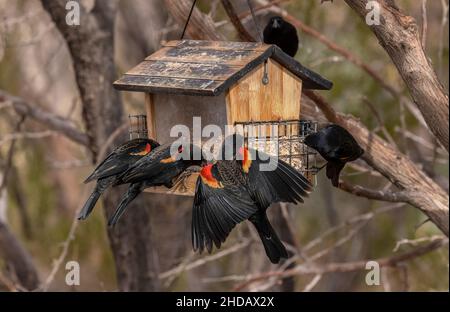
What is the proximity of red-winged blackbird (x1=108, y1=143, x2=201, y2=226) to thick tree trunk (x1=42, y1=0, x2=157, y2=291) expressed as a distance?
6.19 ft

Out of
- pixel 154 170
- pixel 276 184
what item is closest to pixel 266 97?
pixel 276 184

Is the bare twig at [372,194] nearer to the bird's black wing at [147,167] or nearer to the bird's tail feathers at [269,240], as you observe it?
the bird's tail feathers at [269,240]

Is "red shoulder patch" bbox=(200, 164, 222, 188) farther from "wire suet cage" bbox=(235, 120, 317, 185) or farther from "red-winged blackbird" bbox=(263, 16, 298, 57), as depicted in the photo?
"red-winged blackbird" bbox=(263, 16, 298, 57)

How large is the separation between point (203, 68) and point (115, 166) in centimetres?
55

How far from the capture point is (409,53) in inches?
117

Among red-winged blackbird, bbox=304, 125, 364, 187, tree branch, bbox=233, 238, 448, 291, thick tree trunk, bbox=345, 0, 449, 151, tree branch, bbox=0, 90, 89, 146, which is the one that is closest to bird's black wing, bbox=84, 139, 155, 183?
red-winged blackbird, bbox=304, 125, 364, 187

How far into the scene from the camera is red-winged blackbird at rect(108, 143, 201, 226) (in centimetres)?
293

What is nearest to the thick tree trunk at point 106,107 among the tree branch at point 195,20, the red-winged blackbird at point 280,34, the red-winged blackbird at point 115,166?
the tree branch at point 195,20

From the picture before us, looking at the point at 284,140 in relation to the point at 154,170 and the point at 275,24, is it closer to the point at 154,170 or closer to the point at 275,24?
the point at 154,170

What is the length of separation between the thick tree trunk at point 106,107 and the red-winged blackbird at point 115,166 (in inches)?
66.8

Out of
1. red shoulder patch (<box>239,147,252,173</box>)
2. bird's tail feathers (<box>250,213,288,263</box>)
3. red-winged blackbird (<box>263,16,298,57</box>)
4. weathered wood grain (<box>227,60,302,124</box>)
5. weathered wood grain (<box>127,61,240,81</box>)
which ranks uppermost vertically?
red-winged blackbird (<box>263,16,298,57</box>)

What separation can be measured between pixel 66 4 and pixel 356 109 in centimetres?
245

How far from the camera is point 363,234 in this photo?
24.5 ft

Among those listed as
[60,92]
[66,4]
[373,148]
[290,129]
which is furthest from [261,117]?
[60,92]
